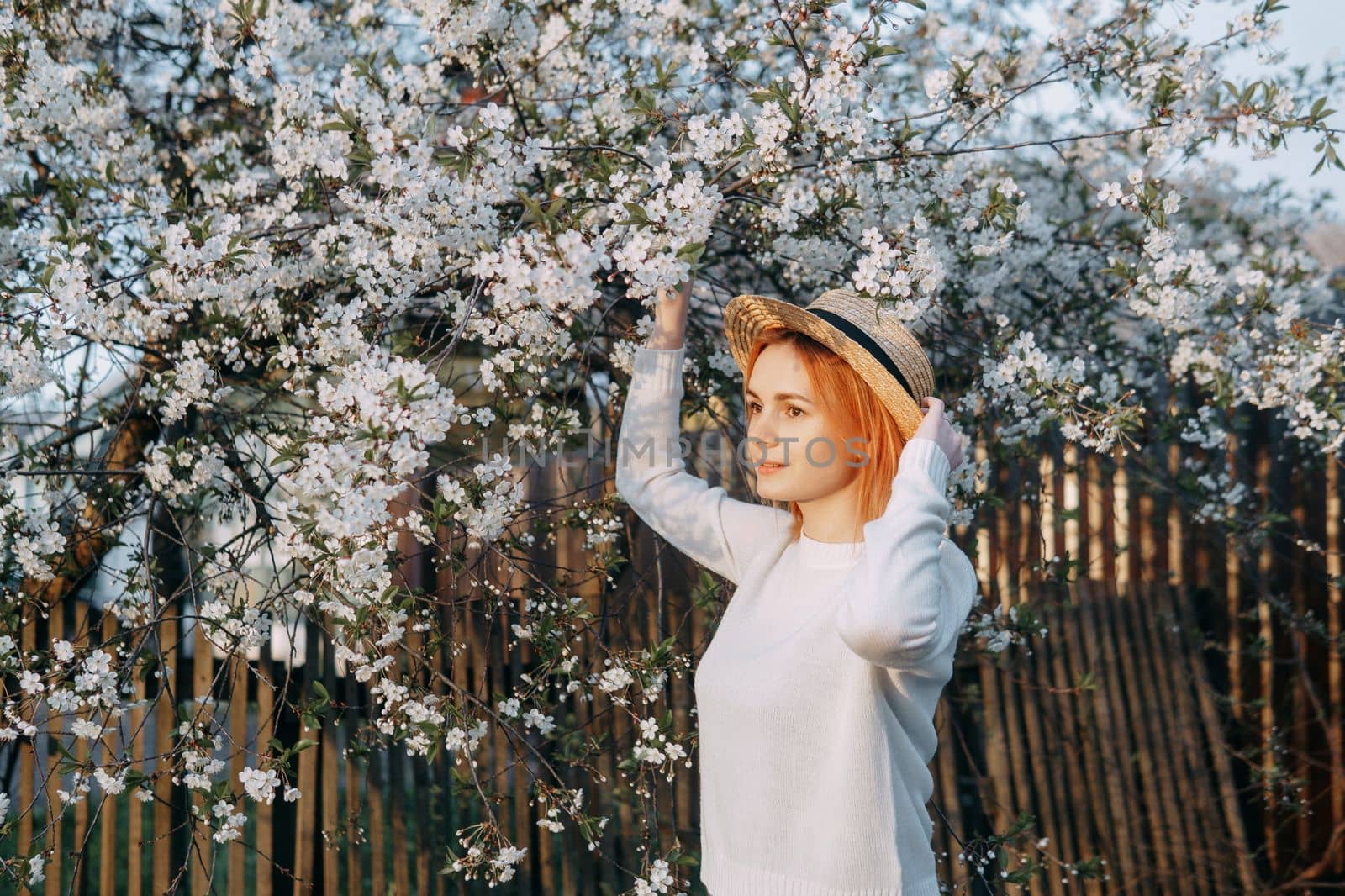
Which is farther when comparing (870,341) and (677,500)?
(677,500)

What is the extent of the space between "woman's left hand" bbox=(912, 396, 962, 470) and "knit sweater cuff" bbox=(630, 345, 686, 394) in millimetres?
403

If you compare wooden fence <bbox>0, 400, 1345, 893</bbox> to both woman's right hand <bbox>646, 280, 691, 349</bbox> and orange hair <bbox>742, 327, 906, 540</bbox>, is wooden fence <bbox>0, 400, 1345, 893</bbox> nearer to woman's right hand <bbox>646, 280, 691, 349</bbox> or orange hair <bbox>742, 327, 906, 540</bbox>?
woman's right hand <bbox>646, 280, 691, 349</bbox>

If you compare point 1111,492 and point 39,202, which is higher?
point 39,202

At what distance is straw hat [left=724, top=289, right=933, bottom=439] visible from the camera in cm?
160

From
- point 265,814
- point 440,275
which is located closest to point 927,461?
point 440,275

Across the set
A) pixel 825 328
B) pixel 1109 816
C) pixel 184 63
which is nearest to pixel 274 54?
pixel 184 63

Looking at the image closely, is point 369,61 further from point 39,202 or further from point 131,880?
point 131,880

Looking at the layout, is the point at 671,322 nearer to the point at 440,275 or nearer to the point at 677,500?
the point at 677,500

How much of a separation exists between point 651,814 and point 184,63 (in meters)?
2.39

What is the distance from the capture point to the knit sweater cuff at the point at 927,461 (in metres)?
1.47

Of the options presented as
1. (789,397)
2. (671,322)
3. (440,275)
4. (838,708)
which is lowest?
(838,708)

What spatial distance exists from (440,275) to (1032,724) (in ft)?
8.24

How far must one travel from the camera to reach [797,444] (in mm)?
1654

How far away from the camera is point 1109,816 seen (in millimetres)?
3510
